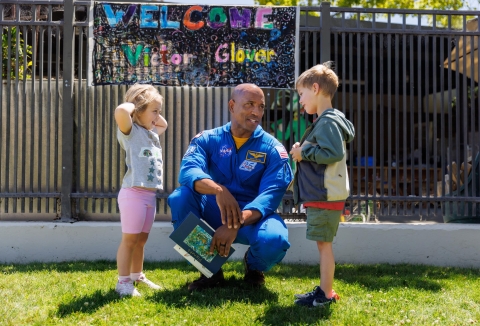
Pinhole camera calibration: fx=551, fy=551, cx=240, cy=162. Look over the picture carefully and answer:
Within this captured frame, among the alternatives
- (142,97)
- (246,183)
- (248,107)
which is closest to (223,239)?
(246,183)

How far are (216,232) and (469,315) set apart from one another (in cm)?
178

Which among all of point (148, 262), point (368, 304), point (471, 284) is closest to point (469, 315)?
point (368, 304)

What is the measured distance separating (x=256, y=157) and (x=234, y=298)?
1.06 m

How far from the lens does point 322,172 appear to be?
388cm

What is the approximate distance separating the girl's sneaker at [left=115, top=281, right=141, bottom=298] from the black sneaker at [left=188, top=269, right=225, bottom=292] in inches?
16.0

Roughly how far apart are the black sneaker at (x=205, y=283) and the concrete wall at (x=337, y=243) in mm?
1273

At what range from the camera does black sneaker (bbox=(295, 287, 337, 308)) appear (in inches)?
147

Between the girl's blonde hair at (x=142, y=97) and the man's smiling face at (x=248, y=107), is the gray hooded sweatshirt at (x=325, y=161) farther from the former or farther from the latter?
the girl's blonde hair at (x=142, y=97)

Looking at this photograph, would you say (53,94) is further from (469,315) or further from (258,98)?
(469,315)

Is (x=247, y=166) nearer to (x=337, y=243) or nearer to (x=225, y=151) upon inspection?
(x=225, y=151)

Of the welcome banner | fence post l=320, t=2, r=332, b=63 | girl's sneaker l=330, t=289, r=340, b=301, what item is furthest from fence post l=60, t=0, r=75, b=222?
girl's sneaker l=330, t=289, r=340, b=301

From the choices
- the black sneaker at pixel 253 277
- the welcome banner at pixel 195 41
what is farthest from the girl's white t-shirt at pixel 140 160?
the welcome banner at pixel 195 41

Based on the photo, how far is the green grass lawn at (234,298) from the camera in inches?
136

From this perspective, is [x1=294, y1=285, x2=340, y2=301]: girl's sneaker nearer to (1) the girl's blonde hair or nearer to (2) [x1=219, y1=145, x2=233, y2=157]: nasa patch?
(2) [x1=219, y1=145, x2=233, y2=157]: nasa patch
